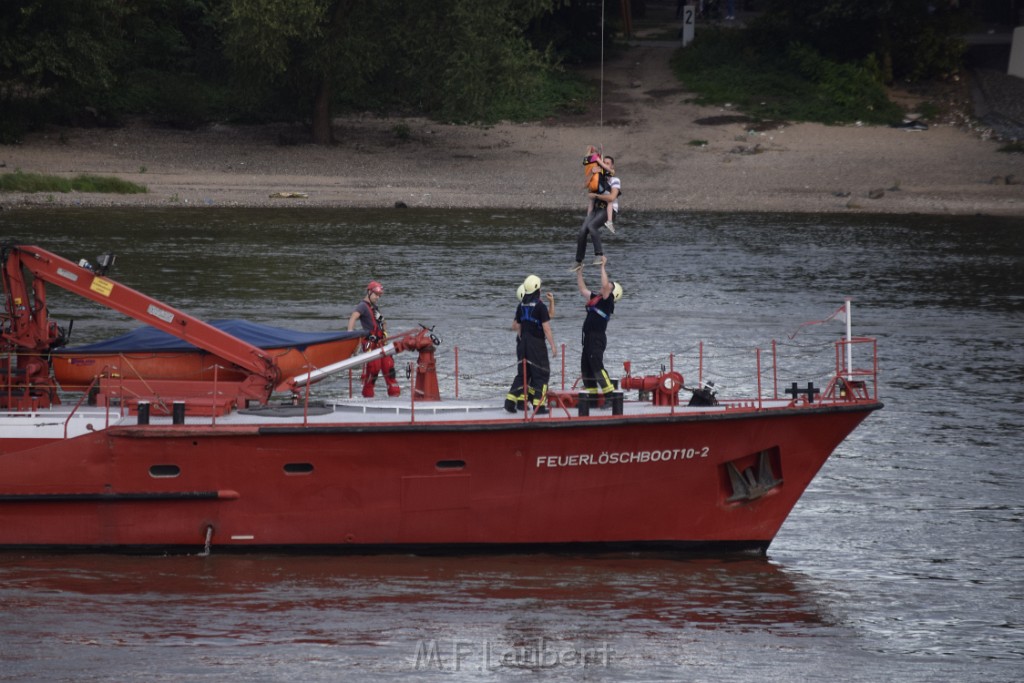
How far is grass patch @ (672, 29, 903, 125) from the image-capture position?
4828cm

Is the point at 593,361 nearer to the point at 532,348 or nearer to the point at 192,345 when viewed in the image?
the point at 532,348

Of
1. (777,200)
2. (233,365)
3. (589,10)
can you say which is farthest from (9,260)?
(589,10)

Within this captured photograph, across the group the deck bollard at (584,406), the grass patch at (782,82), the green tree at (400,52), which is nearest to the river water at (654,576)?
the deck bollard at (584,406)

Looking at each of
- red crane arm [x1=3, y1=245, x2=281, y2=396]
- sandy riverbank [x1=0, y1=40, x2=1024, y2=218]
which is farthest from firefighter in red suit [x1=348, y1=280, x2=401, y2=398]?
sandy riverbank [x1=0, y1=40, x2=1024, y2=218]

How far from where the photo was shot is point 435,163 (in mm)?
45812

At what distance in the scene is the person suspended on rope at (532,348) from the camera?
45.5 feet

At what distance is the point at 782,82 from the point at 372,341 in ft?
121

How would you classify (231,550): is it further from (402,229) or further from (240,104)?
(240,104)

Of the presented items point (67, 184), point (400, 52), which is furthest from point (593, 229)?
point (400, 52)

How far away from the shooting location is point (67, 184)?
41750mm

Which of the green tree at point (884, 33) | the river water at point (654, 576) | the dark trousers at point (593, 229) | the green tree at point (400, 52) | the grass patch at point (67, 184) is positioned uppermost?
the green tree at point (884, 33)

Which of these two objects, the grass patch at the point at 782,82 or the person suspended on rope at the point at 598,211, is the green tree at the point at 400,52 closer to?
the grass patch at the point at 782,82

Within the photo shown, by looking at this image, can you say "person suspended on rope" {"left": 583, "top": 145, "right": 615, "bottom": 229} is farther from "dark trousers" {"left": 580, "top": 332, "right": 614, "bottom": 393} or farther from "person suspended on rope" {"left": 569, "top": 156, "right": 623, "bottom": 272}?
"dark trousers" {"left": 580, "top": 332, "right": 614, "bottom": 393}

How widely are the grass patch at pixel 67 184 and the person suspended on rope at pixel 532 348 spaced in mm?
29426
